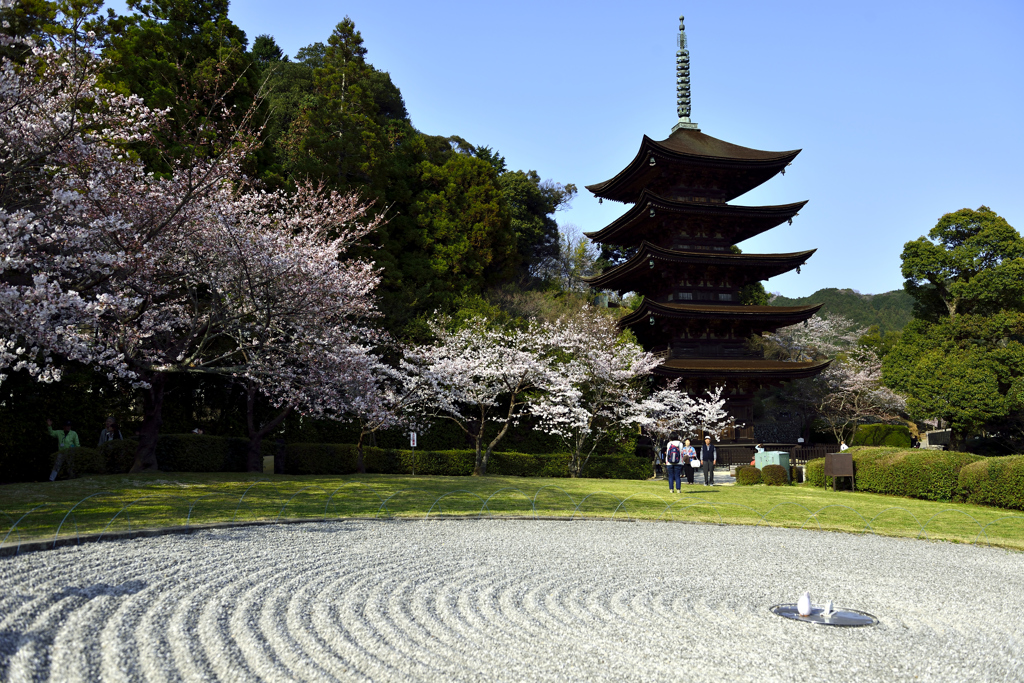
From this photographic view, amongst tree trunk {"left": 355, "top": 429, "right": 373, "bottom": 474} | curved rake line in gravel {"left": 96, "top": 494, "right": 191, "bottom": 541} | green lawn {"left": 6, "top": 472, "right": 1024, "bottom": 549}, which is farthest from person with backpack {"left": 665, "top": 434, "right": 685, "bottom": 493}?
curved rake line in gravel {"left": 96, "top": 494, "right": 191, "bottom": 541}

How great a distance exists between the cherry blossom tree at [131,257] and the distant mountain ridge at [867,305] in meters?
72.2

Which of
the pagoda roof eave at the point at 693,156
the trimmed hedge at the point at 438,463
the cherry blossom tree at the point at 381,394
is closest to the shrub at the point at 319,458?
the trimmed hedge at the point at 438,463

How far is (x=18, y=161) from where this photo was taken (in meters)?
13.2

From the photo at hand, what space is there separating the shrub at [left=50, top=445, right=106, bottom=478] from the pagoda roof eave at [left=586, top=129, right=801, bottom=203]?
27.5m

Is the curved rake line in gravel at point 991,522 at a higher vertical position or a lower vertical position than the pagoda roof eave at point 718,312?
lower

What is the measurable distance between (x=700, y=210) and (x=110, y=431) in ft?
92.1

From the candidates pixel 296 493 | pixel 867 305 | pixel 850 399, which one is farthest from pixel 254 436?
pixel 867 305

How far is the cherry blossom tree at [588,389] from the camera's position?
28.1 meters

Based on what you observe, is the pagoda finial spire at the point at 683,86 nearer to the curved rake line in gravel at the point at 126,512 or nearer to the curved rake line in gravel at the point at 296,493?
the curved rake line in gravel at the point at 296,493

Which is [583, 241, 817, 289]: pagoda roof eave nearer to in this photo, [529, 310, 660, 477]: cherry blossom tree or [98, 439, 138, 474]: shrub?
[529, 310, 660, 477]: cherry blossom tree

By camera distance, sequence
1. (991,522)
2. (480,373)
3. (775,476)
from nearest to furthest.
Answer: (991,522), (775,476), (480,373)

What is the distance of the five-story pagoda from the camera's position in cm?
3491

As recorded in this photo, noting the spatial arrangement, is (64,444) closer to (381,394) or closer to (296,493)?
(296,493)

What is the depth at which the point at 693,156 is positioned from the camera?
1420 inches
